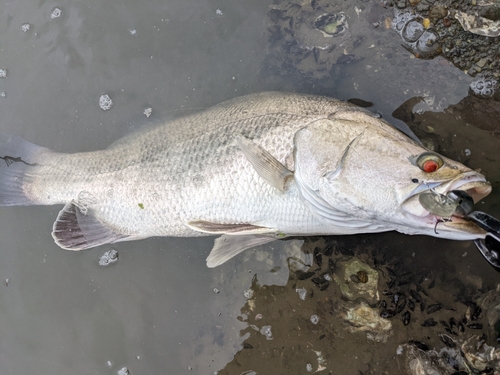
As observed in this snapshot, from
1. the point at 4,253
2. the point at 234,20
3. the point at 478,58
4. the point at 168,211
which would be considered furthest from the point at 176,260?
the point at 478,58

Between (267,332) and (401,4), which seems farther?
(267,332)

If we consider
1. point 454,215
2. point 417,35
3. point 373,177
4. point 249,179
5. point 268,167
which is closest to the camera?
point 454,215

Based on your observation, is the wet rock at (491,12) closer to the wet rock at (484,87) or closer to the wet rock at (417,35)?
the wet rock at (417,35)

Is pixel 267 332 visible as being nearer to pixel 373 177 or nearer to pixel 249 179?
pixel 249 179

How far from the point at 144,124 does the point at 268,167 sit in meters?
1.45

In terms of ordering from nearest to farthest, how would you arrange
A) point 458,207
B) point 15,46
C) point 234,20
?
→ point 458,207, point 234,20, point 15,46

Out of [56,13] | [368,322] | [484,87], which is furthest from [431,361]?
[56,13]

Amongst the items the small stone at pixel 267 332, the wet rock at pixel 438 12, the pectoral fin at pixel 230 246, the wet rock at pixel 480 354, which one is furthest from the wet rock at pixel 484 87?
the small stone at pixel 267 332

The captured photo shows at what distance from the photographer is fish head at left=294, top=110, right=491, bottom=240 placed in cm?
200

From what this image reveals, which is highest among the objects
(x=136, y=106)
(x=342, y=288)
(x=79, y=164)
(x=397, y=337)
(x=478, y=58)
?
(x=478, y=58)

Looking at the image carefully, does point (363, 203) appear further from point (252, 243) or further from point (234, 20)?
point (234, 20)

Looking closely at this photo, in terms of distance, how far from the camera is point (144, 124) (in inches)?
127

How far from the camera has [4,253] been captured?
3.79 meters

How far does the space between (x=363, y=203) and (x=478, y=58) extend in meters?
1.77
